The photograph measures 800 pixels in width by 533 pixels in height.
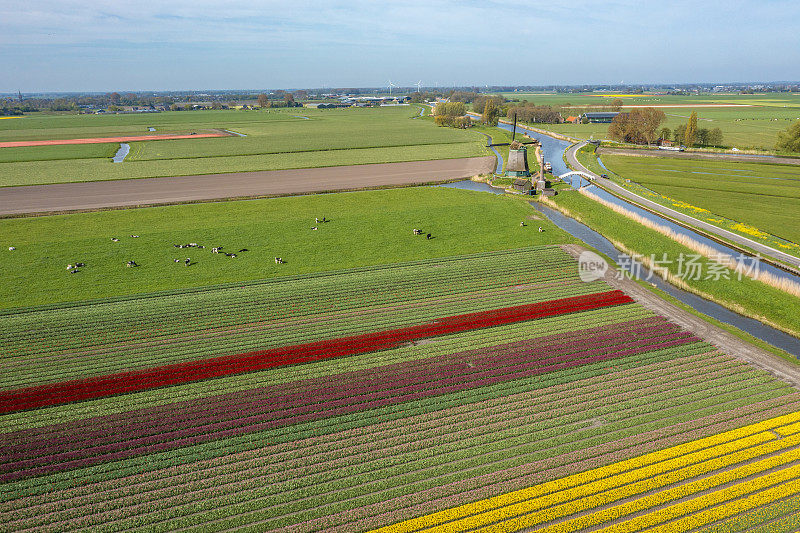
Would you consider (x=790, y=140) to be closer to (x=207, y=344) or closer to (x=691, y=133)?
(x=691, y=133)

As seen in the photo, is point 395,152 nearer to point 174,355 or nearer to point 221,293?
point 221,293

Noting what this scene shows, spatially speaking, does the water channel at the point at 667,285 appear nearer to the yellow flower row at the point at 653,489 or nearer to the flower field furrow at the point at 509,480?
the flower field furrow at the point at 509,480

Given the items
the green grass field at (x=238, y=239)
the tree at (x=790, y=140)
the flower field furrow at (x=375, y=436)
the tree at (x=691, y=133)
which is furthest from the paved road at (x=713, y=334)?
the tree at (x=691, y=133)

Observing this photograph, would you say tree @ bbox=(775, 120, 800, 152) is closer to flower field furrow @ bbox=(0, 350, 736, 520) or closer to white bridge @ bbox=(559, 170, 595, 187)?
white bridge @ bbox=(559, 170, 595, 187)

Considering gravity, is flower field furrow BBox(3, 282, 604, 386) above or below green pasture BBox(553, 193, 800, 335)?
below

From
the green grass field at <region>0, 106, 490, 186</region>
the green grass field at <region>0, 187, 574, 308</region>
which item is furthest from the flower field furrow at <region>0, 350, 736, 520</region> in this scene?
the green grass field at <region>0, 106, 490, 186</region>

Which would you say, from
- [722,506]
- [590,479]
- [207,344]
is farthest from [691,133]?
[207,344]
